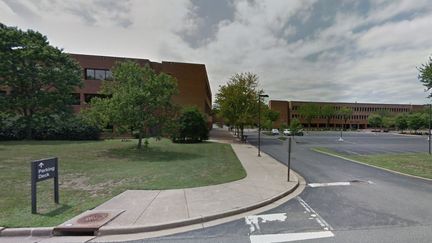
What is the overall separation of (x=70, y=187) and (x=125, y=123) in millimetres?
9230

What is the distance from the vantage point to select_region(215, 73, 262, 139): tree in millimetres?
30578

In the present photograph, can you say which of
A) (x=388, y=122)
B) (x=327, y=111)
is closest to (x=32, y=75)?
(x=327, y=111)

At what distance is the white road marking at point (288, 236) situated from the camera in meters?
4.61

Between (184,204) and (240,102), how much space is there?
25191 millimetres

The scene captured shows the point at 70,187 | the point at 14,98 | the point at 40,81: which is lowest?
the point at 70,187

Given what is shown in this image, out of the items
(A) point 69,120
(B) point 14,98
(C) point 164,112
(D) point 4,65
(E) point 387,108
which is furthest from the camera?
(E) point 387,108

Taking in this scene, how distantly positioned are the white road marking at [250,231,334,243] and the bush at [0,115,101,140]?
2737cm

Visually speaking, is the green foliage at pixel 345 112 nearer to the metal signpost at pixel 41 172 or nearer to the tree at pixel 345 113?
the tree at pixel 345 113

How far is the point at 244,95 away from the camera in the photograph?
30.9m

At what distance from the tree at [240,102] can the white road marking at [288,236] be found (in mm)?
25474

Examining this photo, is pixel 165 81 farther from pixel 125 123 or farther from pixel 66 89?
pixel 66 89

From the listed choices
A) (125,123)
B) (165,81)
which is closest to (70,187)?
(125,123)

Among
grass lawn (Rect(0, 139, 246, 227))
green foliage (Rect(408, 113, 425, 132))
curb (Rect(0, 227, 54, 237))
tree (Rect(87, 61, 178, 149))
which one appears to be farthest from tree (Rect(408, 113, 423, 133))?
curb (Rect(0, 227, 54, 237))

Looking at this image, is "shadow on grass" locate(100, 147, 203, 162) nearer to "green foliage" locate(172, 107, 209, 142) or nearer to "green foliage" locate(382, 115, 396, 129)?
"green foliage" locate(172, 107, 209, 142)
